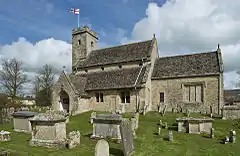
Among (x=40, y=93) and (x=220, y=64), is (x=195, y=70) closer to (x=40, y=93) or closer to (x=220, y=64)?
(x=220, y=64)

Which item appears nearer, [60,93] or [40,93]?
[60,93]

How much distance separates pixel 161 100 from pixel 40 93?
3521cm

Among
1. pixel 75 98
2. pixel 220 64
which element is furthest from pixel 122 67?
pixel 220 64

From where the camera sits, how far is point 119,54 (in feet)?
109

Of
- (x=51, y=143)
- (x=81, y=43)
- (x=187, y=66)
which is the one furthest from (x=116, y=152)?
(x=81, y=43)

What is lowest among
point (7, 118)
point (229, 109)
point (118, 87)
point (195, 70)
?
point (7, 118)

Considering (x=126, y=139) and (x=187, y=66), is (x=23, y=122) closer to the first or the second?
(x=126, y=139)

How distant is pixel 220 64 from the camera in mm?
25750

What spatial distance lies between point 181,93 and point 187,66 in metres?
4.24

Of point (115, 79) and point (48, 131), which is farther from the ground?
point (115, 79)

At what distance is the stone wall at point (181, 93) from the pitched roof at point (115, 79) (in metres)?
3.27

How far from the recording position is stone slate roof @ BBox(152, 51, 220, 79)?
86.3 ft

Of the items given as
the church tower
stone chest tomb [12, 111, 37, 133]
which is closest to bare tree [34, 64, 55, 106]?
the church tower

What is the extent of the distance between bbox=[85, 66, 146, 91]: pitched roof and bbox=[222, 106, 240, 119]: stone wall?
11.0 meters
